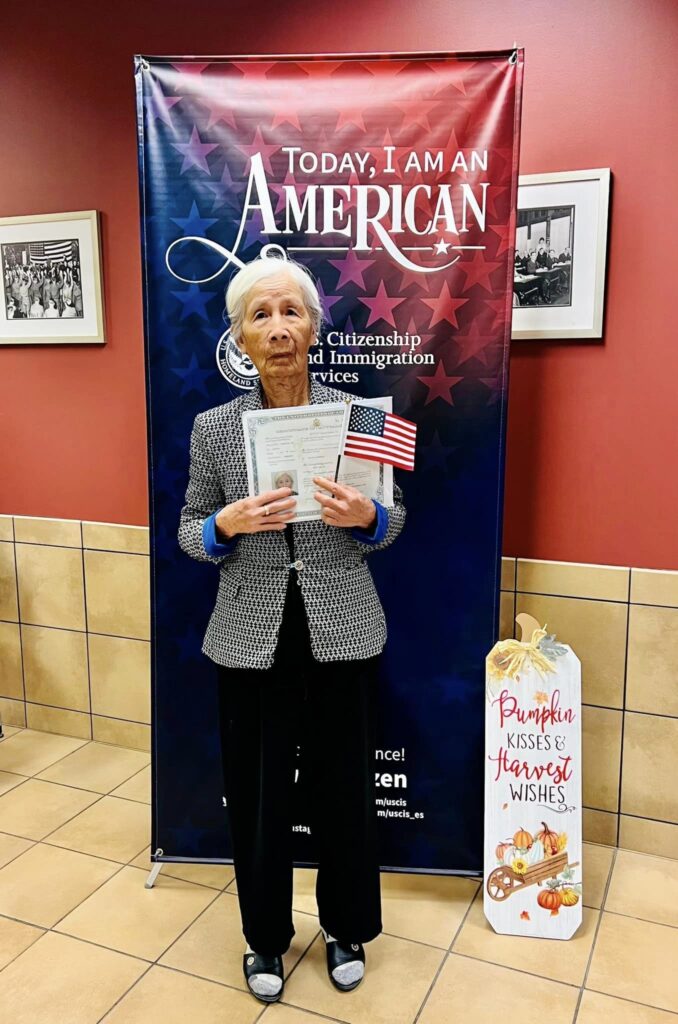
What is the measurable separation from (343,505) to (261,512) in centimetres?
18

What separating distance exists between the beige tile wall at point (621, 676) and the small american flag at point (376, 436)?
0.77m

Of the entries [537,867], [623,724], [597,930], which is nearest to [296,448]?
[537,867]

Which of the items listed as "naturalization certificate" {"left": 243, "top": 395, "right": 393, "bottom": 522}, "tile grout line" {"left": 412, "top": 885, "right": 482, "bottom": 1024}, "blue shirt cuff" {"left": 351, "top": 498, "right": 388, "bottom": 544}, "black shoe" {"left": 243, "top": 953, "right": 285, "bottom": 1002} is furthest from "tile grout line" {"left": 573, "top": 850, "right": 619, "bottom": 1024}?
"naturalization certificate" {"left": 243, "top": 395, "right": 393, "bottom": 522}

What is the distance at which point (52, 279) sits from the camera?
9.55 feet

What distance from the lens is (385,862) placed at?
2334 mm

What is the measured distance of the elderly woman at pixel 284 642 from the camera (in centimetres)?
185

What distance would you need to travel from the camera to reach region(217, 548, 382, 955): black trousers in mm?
1899

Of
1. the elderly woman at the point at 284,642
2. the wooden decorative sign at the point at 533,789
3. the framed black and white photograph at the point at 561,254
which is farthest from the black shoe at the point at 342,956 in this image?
the framed black and white photograph at the point at 561,254

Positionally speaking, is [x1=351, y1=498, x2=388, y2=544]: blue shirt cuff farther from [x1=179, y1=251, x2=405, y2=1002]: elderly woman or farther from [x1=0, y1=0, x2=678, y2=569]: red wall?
[x1=0, y1=0, x2=678, y2=569]: red wall

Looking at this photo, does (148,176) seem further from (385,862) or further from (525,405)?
(385,862)

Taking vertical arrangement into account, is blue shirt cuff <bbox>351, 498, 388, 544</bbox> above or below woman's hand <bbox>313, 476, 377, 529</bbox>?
below

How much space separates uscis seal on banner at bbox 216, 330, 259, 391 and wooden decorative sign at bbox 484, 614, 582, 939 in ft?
3.06

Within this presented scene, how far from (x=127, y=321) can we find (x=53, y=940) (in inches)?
73.7

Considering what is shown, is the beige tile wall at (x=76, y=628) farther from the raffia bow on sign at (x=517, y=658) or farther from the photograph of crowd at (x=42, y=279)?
the raffia bow on sign at (x=517, y=658)
